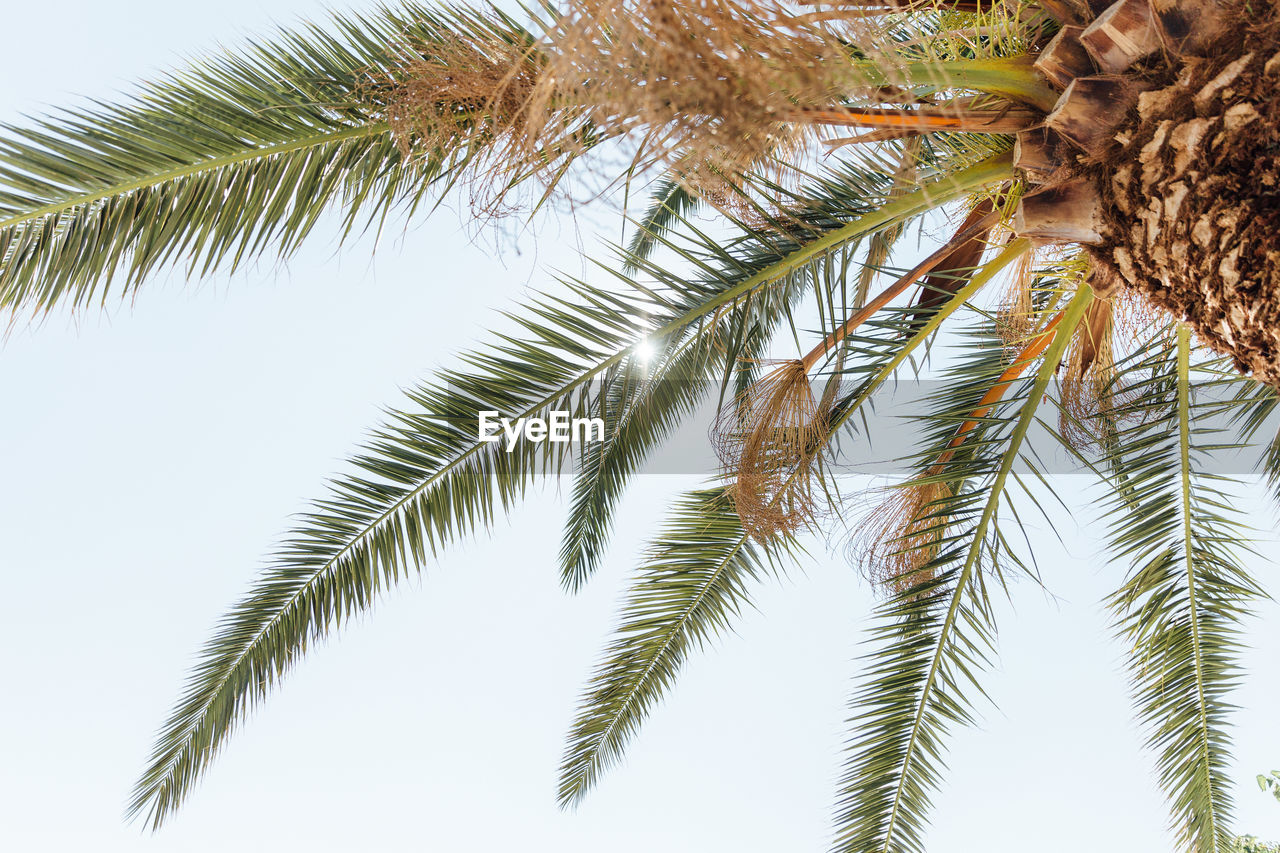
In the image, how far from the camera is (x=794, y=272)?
140 inches

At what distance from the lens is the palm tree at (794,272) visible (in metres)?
2.02

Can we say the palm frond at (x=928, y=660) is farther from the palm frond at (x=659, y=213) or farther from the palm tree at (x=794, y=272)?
the palm frond at (x=659, y=213)

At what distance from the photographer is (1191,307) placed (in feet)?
7.84

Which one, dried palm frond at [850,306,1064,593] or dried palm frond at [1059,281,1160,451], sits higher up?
dried palm frond at [1059,281,1160,451]

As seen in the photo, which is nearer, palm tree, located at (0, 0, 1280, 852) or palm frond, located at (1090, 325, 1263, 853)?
palm tree, located at (0, 0, 1280, 852)

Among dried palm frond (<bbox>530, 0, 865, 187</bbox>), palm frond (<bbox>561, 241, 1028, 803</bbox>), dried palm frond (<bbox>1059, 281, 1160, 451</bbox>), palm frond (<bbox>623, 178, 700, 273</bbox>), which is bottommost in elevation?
palm frond (<bbox>561, 241, 1028, 803</bbox>)

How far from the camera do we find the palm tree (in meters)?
2.02

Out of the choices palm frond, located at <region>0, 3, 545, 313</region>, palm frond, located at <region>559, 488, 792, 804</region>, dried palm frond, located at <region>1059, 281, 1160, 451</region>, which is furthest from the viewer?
palm frond, located at <region>559, 488, 792, 804</region>

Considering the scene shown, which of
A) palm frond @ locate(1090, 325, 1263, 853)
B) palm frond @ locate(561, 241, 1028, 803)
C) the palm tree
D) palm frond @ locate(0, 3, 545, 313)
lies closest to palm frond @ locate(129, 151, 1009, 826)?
the palm tree

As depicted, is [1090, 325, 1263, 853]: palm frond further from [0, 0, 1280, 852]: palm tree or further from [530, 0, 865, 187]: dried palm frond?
[530, 0, 865, 187]: dried palm frond

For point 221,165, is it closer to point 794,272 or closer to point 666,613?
point 794,272

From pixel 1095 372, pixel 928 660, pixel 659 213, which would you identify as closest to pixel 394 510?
pixel 928 660

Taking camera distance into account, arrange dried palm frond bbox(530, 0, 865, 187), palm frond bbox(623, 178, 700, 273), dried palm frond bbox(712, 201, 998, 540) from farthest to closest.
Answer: palm frond bbox(623, 178, 700, 273) → dried palm frond bbox(712, 201, 998, 540) → dried palm frond bbox(530, 0, 865, 187)

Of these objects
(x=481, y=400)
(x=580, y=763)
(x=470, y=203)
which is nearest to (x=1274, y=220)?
(x=470, y=203)
